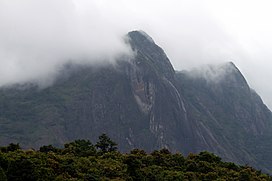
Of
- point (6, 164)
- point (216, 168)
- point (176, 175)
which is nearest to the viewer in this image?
point (6, 164)

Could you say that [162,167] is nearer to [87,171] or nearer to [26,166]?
[87,171]

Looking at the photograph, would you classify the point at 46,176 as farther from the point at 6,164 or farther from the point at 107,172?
the point at 107,172

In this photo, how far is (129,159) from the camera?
202 feet

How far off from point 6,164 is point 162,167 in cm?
2281

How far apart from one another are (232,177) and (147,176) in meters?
13.4

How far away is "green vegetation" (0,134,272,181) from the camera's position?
1794 inches

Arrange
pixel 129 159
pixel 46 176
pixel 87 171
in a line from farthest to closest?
pixel 129 159
pixel 87 171
pixel 46 176

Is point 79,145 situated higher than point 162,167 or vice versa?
point 79,145

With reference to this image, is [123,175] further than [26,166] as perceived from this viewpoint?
Yes

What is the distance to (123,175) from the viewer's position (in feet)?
176

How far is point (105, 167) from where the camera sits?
180 ft

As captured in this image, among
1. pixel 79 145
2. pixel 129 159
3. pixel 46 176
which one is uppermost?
pixel 79 145

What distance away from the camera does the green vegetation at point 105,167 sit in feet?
149

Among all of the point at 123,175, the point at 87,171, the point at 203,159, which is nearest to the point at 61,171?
the point at 87,171
